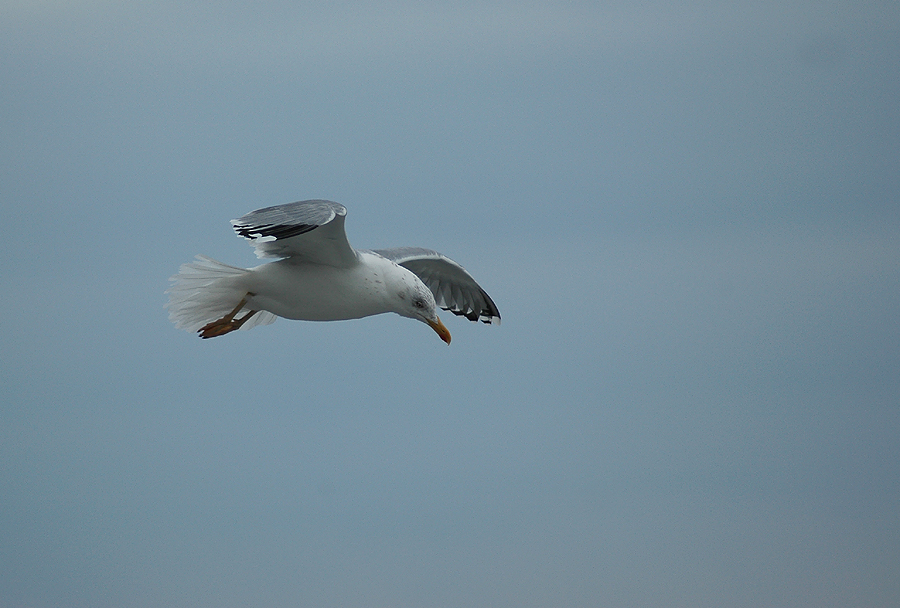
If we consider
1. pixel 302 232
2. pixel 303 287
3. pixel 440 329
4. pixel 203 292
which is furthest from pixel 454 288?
pixel 302 232

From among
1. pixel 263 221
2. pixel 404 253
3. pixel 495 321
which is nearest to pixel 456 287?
pixel 495 321

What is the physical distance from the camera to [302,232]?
5.32 meters

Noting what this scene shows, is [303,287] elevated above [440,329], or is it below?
above

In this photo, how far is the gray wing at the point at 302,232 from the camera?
536 cm

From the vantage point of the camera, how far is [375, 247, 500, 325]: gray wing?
7.64 meters

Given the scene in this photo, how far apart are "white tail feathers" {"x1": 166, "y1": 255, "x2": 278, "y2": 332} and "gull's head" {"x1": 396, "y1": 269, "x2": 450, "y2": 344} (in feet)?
2.88

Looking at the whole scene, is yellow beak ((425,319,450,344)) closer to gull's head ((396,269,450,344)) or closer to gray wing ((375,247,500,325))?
gull's head ((396,269,450,344))

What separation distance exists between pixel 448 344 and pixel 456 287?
5.68 feet

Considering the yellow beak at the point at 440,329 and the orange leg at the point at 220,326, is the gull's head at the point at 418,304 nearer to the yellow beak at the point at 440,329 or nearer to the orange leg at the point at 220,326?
the yellow beak at the point at 440,329

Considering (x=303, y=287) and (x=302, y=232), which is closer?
(x=302, y=232)

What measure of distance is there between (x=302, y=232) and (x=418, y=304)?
1.07 metres

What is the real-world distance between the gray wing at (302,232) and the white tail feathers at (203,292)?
9.7 inches

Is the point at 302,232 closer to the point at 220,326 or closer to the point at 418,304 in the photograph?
the point at 418,304

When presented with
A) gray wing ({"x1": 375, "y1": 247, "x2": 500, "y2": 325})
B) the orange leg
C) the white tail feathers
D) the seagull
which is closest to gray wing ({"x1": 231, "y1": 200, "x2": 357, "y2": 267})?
the seagull
